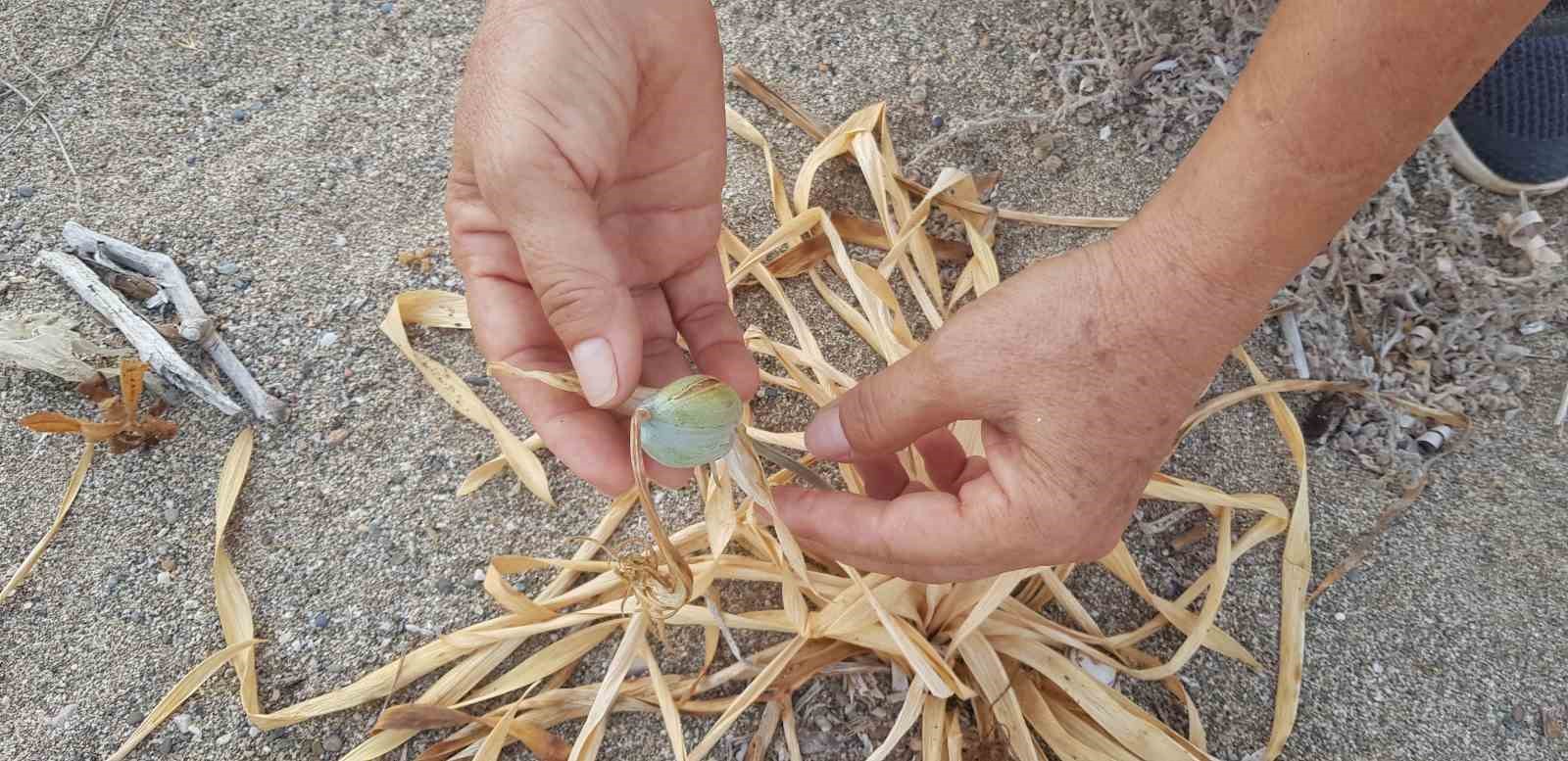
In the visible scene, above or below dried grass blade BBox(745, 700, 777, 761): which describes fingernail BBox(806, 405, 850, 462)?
above

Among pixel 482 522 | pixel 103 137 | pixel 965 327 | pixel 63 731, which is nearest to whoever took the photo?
pixel 965 327

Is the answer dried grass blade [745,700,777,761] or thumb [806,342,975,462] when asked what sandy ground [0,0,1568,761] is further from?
thumb [806,342,975,462]

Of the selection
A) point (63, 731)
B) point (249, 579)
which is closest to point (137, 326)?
point (249, 579)

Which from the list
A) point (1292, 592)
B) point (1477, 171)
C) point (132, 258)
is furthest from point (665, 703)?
point (1477, 171)

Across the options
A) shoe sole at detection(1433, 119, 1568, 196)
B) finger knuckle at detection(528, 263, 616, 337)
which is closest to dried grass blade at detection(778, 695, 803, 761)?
finger knuckle at detection(528, 263, 616, 337)

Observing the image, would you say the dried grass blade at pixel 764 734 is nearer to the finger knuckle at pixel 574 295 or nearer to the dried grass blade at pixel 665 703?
the dried grass blade at pixel 665 703

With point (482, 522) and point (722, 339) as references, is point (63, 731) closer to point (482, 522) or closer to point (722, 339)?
point (482, 522)
